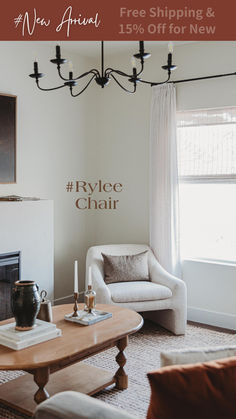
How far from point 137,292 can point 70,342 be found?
1443mm

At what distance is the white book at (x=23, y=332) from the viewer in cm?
251

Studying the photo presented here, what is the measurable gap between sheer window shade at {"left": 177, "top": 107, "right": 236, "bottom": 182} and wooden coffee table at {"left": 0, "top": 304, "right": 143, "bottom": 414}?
179 centimetres

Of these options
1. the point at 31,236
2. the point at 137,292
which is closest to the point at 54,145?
the point at 31,236

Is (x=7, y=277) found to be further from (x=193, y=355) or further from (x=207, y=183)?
(x=193, y=355)

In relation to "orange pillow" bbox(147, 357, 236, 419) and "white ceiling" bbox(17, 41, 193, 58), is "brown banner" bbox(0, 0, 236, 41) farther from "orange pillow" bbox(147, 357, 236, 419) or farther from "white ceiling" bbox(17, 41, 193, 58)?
"orange pillow" bbox(147, 357, 236, 419)

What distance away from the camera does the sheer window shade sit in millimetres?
4293

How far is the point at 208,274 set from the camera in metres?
4.46

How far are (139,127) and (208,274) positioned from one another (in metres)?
1.71

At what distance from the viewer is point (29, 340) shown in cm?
253

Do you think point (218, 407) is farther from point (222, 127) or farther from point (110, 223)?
point (110, 223)

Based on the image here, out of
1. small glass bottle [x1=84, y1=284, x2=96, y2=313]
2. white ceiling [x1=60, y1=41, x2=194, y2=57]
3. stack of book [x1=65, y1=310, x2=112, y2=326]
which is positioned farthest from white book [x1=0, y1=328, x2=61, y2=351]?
white ceiling [x1=60, y1=41, x2=194, y2=57]

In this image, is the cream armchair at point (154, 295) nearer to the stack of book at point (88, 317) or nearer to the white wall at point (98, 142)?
the white wall at point (98, 142)

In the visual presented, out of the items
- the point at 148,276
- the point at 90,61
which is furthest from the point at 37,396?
the point at 90,61

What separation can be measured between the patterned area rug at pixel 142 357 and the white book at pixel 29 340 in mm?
503
